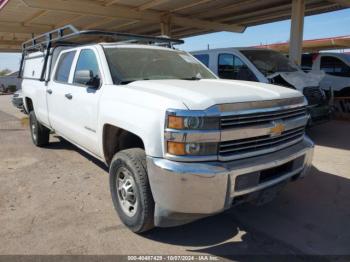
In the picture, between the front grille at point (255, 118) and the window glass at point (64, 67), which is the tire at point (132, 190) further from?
the window glass at point (64, 67)

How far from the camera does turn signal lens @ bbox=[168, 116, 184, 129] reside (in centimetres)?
287

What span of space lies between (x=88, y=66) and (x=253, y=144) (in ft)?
8.24

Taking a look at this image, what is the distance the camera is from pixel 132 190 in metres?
3.51

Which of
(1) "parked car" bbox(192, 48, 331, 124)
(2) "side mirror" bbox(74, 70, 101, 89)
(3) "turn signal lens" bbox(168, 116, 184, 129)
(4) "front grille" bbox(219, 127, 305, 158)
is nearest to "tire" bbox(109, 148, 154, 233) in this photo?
(3) "turn signal lens" bbox(168, 116, 184, 129)

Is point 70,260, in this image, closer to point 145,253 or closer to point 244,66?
point 145,253

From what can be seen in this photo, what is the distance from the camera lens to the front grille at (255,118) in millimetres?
2959

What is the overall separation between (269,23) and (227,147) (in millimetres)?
16503

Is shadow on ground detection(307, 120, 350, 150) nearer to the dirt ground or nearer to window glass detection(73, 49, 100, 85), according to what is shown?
the dirt ground

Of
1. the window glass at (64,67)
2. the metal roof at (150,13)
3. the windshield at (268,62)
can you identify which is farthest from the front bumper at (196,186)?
the metal roof at (150,13)

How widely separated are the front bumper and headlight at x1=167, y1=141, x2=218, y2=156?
83 millimetres

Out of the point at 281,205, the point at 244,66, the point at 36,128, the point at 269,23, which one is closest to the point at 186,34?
the point at 269,23

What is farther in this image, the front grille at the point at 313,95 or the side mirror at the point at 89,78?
the front grille at the point at 313,95

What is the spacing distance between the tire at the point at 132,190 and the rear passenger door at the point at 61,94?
1677mm

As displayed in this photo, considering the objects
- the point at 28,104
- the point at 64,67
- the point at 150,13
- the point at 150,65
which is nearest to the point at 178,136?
the point at 150,65
